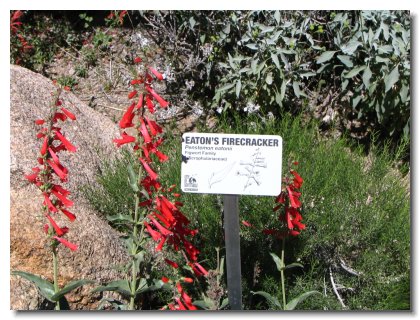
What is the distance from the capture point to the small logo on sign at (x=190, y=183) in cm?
261

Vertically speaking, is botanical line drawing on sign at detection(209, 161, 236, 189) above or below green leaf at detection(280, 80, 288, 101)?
below

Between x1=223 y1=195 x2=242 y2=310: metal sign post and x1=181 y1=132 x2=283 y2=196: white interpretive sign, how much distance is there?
2.2 inches

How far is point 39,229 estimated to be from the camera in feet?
9.71

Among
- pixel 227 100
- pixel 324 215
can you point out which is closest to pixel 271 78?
pixel 227 100

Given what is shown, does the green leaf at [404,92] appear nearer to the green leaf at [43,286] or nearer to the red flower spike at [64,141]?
the red flower spike at [64,141]

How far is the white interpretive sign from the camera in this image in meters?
2.59

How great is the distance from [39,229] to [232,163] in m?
0.97

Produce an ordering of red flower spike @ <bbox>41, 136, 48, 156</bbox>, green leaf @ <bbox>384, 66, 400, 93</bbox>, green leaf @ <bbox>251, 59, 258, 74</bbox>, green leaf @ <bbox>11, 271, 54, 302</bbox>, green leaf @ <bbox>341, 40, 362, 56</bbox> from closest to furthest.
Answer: red flower spike @ <bbox>41, 136, 48, 156</bbox> < green leaf @ <bbox>11, 271, 54, 302</bbox> < green leaf @ <bbox>384, 66, 400, 93</bbox> < green leaf @ <bbox>341, 40, 362, 56</bbox> < green leaf @ <bbox>251, 59, 258, 74</bbox>

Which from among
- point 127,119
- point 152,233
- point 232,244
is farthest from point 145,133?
point 232,244

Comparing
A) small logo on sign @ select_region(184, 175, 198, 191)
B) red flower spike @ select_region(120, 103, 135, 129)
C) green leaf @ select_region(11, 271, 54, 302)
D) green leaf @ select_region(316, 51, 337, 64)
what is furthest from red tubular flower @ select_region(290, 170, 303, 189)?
green leaf @ select_region(316, 51, 337, 64)

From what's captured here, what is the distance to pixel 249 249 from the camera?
3.36 metres

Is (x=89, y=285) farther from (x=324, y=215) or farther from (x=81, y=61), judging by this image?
(x=81, y=61)

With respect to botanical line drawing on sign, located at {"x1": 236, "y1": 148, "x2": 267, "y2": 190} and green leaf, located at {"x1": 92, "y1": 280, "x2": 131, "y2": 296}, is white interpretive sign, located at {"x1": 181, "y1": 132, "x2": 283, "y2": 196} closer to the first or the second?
botanical line drawing on sign, located at {"x1": 236, "y1": 148, "x2": 267, "y2": 190}

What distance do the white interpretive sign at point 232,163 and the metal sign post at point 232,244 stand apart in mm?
55
